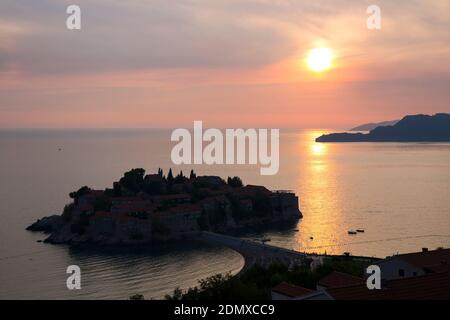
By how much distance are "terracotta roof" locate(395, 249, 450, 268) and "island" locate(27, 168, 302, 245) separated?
32961mm

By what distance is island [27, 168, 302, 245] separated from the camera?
5453cm

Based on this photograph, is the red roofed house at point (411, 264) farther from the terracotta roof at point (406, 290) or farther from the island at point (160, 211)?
the island at point (160, 211)

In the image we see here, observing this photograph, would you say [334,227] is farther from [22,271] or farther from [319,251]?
[22,271]

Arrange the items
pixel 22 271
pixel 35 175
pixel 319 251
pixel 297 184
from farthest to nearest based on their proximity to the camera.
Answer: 1. pixel 35 175
2. pixel 297 184
3. pixel 319 251
4. pixel 22 271

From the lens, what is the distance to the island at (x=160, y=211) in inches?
2147

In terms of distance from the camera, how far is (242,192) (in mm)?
67562

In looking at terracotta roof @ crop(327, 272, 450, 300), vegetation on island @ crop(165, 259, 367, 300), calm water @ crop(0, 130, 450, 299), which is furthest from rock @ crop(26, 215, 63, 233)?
terracotta roof @ crop(327, 272, 450, 300)

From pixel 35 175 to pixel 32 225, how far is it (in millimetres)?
76577

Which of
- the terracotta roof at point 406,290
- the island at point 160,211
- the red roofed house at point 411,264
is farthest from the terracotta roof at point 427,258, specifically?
the island at point 160,211

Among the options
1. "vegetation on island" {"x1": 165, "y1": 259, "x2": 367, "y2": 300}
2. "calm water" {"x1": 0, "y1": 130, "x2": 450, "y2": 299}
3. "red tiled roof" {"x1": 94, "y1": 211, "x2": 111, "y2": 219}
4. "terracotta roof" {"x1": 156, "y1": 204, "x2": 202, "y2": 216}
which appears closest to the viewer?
"vegetation on island" {"x1": 165, "y1": 259, "x2": 367, "y2": 300}

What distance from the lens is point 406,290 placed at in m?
15.3

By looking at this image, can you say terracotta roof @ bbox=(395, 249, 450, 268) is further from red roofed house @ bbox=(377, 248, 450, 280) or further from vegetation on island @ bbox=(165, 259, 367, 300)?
vegetation on island @ bbox=(165, 259, 367, 300)

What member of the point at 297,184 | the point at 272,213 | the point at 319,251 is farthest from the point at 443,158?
the point at 319,251

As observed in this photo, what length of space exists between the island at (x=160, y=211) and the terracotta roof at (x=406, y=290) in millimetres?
39695
